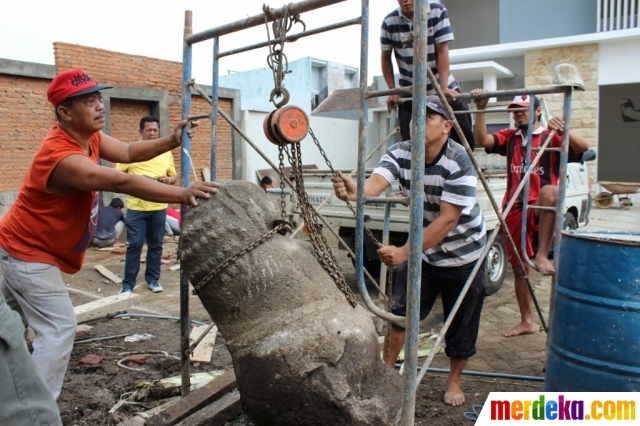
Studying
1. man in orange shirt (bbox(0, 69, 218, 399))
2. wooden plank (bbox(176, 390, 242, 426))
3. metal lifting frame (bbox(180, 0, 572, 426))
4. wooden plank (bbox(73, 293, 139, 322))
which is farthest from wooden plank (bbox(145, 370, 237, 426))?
wooden plank (bbox(73, 293, 139, 322))

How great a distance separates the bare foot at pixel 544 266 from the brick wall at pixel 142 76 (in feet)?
32.7

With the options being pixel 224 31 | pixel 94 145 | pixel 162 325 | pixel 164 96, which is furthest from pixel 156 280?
pixel 164 96

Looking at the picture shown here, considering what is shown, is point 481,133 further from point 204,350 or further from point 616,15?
point 616,15

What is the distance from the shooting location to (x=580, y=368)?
2738 mm

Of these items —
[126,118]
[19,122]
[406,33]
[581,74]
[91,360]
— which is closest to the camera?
[91,360]

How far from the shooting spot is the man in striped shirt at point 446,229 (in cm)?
285

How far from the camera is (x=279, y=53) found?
8.23 feet

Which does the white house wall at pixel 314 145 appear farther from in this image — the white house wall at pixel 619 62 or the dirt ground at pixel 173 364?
the dirt ground at pixel 173 364

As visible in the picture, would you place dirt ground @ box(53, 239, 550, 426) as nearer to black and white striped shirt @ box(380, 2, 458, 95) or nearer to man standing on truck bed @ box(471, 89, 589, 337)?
man standing on truck bed @ box(471, 89, 589, 337)

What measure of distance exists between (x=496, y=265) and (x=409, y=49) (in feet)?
10.2

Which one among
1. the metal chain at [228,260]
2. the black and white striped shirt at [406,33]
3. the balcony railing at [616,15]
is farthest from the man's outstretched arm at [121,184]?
the balcony railing at [616,15]

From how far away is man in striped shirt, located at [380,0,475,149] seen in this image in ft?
12.6

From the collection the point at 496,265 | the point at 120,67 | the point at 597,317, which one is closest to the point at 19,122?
the point at 120,67

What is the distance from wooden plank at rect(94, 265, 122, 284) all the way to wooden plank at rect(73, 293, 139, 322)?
2358 mm
